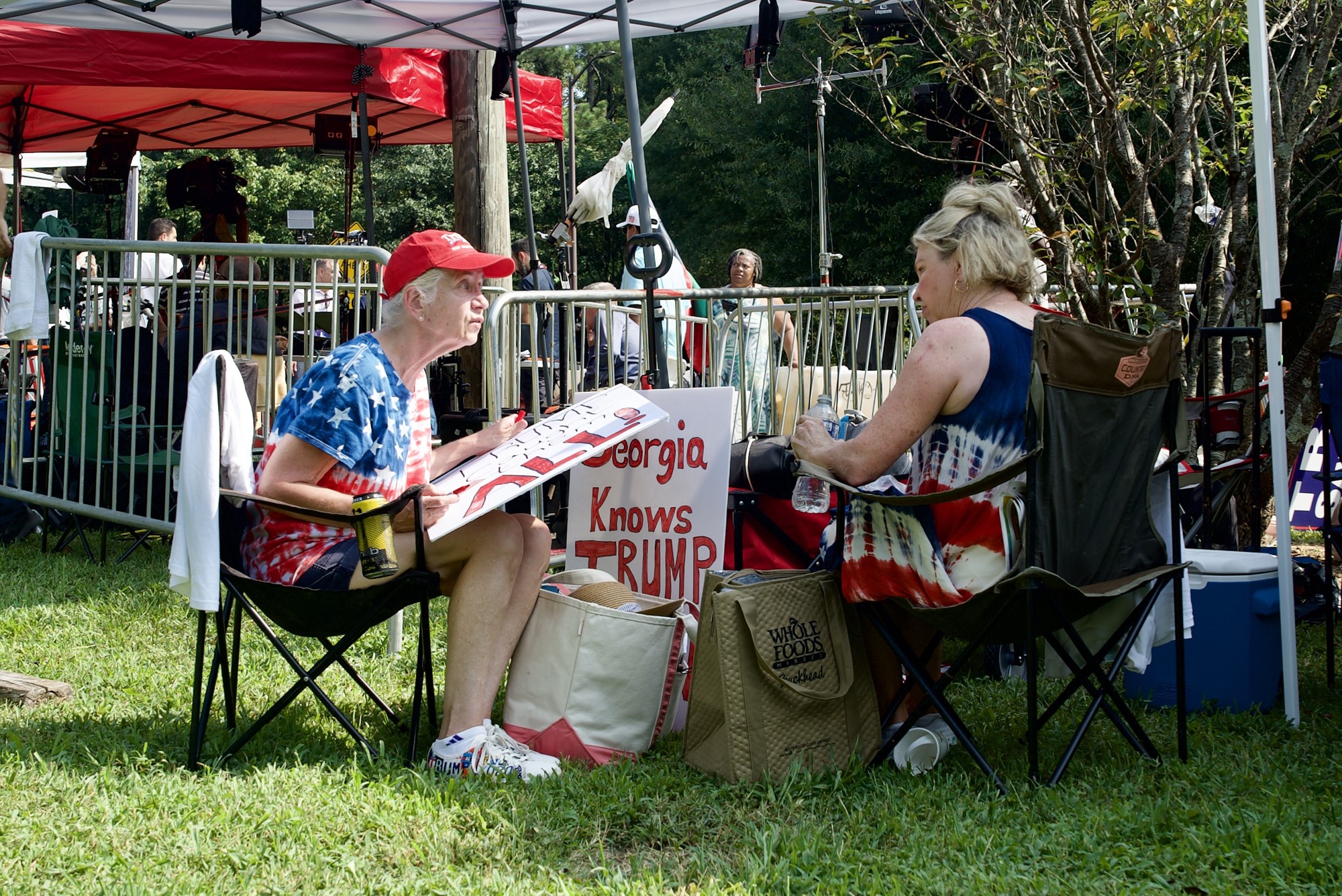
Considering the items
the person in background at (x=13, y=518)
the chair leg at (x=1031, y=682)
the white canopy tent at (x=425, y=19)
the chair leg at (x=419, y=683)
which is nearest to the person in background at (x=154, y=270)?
the person in background at (x=13, y=518)

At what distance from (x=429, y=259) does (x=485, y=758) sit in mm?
1279

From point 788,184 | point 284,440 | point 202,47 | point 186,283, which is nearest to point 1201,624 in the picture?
point 284,440

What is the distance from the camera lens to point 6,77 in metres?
7.45

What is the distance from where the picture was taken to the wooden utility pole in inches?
277

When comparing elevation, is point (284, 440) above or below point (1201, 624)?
above

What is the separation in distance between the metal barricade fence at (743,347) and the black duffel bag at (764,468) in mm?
387

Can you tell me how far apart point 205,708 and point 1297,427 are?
451cm

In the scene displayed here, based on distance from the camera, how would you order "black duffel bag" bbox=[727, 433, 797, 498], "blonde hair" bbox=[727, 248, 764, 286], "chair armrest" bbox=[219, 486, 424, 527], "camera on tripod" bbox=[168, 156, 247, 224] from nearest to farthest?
"chair armrest" bbox=[219, 486, 424, 527], "black duffel bag" bbox=[727, 433, 797, 498], "blonde hair" bbox=[727, 248, 764, 286], "camera on tripod" bbox=[168, 156, 247, 224]

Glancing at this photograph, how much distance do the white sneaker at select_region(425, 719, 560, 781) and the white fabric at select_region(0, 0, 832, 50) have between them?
448 centimetres

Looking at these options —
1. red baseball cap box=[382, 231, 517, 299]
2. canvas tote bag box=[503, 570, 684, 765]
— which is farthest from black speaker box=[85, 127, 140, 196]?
canvas tote bag box=[503, 570, 684, 765]

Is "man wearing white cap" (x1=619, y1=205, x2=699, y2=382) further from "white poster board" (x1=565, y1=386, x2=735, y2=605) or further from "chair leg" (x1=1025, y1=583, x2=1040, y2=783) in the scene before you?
"chair leg" (x1=1025, y1=583, x2=1040, y2=783)

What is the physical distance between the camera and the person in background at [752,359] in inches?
193

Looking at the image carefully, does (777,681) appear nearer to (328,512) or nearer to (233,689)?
(328,512)

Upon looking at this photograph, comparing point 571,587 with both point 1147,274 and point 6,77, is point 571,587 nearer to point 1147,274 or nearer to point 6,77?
point 6,77
